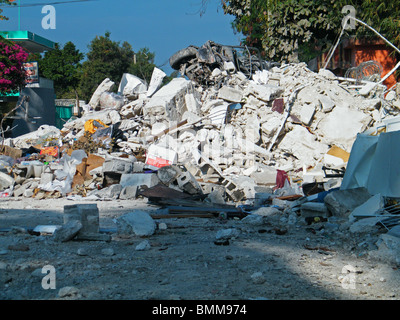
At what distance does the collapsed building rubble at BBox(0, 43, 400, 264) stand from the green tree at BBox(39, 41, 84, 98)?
13.1 metres

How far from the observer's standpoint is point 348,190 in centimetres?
539

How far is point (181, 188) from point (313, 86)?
577 centimetres

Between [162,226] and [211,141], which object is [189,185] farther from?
[211,141]

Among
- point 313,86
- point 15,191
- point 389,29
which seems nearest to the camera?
point 15,191

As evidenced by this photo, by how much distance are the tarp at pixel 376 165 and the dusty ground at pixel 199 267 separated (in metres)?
0.84

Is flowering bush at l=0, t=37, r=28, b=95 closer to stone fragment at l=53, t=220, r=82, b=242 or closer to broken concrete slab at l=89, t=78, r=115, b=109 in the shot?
broken concrete slab at l=89, t=78, r=115, b=109

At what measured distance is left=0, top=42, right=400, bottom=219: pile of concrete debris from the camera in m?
8.00

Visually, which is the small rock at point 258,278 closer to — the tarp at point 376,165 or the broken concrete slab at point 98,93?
the tarp at point 376,165


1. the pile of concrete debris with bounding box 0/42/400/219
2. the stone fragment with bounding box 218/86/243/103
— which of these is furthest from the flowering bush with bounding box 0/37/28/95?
the stone fragment with bounding box 218/86/243/103

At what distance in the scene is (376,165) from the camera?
17.2 feet

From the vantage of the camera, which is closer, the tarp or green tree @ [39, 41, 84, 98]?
the tarp

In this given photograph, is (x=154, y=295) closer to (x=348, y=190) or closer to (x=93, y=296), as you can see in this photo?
(x=93, y=296)

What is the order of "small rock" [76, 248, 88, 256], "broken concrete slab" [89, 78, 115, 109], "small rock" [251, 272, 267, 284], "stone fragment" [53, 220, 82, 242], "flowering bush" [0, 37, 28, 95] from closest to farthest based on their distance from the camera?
1. "small rock" [251, 272, 267, 284]
2. "small rock" [76, 248, 88, 256]
3. "stone fragment" [53, 220, 82, 242]
4. "broken concrete slab" [89, 78, 115, 109]
5. "flowering bush" [0, 37, 28, 95]

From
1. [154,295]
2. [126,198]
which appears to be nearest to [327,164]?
[126,198]
